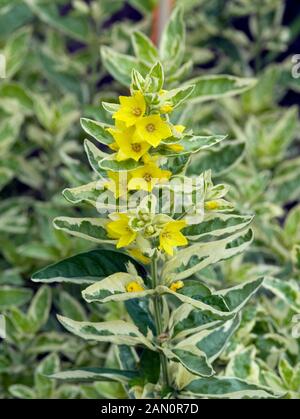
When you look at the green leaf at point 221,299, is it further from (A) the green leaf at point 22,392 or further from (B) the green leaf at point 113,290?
(A) the green leaf at point 22,392

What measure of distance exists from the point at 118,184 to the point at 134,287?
15cm

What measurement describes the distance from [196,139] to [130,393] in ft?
1.36

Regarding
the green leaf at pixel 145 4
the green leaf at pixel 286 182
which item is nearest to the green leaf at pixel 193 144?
the green leaf at pixel 286 182

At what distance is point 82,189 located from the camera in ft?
3.35

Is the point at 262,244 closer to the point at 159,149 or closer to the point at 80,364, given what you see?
the point at 80,364

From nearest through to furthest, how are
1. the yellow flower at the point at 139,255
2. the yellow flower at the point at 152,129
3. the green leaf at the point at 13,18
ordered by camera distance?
the yellow flower at the point at 152,129
the yellow flower at the point at 139,255
the green leaf at the point at 13,18

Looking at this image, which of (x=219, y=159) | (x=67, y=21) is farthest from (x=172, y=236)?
(x=67, y=21)

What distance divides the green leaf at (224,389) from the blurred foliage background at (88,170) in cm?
13

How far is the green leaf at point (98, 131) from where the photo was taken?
1026 mm

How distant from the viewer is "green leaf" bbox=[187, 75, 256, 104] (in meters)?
1.47

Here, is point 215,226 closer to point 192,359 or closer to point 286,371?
point 192,359

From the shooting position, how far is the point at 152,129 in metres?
0.97

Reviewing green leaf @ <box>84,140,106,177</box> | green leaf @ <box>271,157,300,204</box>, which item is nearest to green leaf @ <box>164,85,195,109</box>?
green leaf @ <box>84,140,106,177</box>
